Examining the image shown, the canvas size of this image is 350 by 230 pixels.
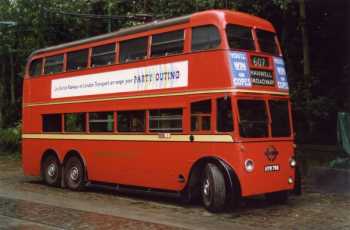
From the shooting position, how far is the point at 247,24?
13656mm

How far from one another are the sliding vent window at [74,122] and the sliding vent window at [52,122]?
33 cm

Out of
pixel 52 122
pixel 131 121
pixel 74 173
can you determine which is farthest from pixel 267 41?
pixel 52 122

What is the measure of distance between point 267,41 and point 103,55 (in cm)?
452

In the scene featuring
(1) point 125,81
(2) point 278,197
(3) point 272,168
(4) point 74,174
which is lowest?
(2) point 278,197

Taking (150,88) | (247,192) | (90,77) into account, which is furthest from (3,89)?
(247,192)

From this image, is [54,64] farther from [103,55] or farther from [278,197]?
[278,197]

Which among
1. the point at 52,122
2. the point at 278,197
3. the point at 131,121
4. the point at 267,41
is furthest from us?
the point at 52,122

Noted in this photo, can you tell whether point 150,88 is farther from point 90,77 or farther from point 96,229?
point 96,229

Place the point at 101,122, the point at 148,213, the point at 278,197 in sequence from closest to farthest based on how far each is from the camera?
the point at 148,213 → the point at 278,197 → the point at 101,122

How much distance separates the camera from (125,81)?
1548 centimetres

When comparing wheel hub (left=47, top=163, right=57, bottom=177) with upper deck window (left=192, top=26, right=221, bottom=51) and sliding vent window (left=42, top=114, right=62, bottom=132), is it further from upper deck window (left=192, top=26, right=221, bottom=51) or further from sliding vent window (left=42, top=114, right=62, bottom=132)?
upper deck window (left=192, top=26, right=221, bottom=51)

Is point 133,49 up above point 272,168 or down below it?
above

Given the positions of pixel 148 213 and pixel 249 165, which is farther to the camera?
pixel 148 213

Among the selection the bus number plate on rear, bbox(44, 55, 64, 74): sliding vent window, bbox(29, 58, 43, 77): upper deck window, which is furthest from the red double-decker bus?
bbox(29, 58, 43, 77): upper deck window
